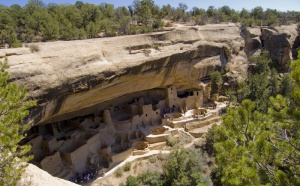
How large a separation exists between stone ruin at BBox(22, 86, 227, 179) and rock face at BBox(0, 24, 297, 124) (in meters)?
1.00

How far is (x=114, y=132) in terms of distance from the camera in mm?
16859

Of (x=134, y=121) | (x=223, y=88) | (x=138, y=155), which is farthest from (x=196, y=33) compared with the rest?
(x=138, y=155)

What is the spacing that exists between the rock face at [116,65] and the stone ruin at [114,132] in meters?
1.00

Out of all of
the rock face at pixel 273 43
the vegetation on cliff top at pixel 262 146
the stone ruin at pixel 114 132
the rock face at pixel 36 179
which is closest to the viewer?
the vegetation on cliff top at pixel 262 146

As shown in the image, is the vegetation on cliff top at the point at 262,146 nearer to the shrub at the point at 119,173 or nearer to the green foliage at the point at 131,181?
the green foliage at the point at 131,181

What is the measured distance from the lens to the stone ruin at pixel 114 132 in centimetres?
1410

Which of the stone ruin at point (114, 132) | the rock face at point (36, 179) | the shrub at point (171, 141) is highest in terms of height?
the rock face at point (36, 179)

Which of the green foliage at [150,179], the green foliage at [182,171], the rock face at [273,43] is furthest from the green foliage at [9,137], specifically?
the rock face at [273,43]

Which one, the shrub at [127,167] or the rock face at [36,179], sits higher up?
the rock face at [36,179]

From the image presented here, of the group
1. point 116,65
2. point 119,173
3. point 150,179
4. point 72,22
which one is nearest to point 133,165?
point 119,173

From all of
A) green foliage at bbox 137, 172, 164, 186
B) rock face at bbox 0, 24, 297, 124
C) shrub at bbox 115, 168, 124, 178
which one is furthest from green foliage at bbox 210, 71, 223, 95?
shrub at bbox 115, 168, 124, 178

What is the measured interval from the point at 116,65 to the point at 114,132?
16.4 feet

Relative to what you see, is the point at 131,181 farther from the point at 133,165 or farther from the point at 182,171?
the point at 182,171

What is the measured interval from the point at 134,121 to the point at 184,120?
3610 millimetres
